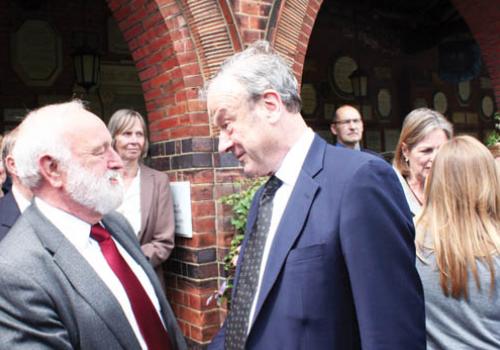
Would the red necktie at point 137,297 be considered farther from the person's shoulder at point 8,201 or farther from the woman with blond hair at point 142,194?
the woman with blond hair at point 142,194

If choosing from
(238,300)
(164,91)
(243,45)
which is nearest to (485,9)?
(243,45)

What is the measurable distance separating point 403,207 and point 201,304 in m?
2.73

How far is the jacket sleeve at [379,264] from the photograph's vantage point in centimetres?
138

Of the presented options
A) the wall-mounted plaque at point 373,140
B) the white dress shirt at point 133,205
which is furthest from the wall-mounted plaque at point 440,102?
the white dress shirt at point 133,205

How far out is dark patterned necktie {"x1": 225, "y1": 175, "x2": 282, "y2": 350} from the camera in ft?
5.38

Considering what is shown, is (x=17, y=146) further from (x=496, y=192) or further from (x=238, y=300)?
(x=496, y=192)

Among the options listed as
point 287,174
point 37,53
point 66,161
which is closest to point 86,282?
point 66,161

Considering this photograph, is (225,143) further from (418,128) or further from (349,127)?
(349,127)

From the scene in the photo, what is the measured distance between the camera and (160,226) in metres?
3.72

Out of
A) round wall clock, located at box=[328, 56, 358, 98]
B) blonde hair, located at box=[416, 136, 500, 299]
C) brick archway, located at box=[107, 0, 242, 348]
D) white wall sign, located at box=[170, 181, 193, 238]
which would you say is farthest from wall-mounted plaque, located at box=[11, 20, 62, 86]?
blonde hair, located at box=[416, 136, 500, 299]

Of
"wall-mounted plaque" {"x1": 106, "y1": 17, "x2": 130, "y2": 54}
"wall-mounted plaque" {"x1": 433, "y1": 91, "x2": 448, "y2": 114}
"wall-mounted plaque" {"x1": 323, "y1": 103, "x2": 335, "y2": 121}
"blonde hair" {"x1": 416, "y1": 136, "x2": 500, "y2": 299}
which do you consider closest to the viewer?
"blonde hair" {"x1": 416, "y1": 136, "x2": 500, "y2": 299}

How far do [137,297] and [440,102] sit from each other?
9677 mm

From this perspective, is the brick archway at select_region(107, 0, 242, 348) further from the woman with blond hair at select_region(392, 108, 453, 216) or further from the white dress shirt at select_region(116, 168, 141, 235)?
the woman with blond hair at select_region(392, 108, 453, 216)

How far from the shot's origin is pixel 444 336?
1967mm
